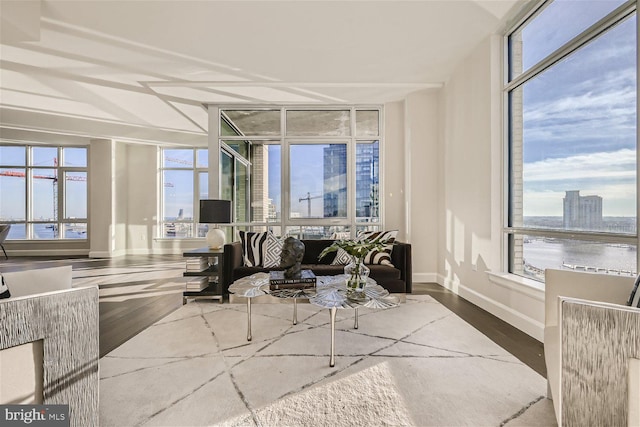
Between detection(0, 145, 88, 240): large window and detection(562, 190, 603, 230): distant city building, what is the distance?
9815 millimetres

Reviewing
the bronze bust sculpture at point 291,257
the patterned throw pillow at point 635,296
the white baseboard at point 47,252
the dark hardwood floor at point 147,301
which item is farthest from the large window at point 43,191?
the patterned throw pillow at point 635,296

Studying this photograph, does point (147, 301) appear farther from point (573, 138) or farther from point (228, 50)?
point (573, 138)

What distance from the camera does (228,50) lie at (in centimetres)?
343

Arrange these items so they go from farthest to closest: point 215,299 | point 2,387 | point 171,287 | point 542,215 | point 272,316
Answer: point 171,287 → point 215,299 → point 272,316 → point 542,215 → point 2,387

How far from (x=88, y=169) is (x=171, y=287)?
5652 mm

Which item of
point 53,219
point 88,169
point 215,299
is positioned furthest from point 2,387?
point 53,219

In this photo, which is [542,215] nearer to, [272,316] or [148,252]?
[272,316]

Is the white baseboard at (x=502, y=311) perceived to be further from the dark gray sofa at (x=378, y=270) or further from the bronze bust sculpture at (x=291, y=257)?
the bronze bust sculpture at (x=291, y=257)

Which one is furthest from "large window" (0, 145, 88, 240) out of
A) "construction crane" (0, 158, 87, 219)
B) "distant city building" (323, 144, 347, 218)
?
"distant city building" (323, 144, 347, 218)

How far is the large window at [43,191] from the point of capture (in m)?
7.69

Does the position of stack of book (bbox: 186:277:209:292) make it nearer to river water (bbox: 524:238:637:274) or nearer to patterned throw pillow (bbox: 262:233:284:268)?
patterned throw pillow (bbox: 262:233:284:268)

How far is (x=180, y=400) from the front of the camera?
63.3 inches

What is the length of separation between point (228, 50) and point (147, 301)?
10.2 feet
